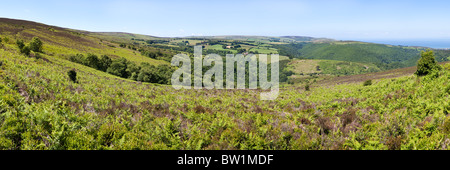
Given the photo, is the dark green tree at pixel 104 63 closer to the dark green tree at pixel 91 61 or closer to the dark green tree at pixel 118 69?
the dark green tree at pixel 91 61

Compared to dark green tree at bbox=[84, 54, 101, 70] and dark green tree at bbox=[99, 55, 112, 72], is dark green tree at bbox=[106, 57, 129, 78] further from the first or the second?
dark green tree at bbox=[84, 54, 101, 70]

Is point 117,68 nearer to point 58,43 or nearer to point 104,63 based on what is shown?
point 104,63

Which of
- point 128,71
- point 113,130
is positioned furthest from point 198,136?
point 128,71

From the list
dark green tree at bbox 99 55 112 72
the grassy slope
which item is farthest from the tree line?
the grassy slope

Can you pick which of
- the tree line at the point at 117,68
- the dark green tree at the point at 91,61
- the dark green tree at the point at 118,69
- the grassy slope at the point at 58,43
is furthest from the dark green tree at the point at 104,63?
the grassy slope at the point at 58,43

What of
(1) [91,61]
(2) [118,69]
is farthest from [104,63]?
(2) [118,69]

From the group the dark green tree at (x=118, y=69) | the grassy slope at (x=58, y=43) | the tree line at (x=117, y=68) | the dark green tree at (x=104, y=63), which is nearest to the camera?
the tree line at (x=117, y=68)

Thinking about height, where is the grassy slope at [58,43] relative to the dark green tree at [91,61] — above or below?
above
